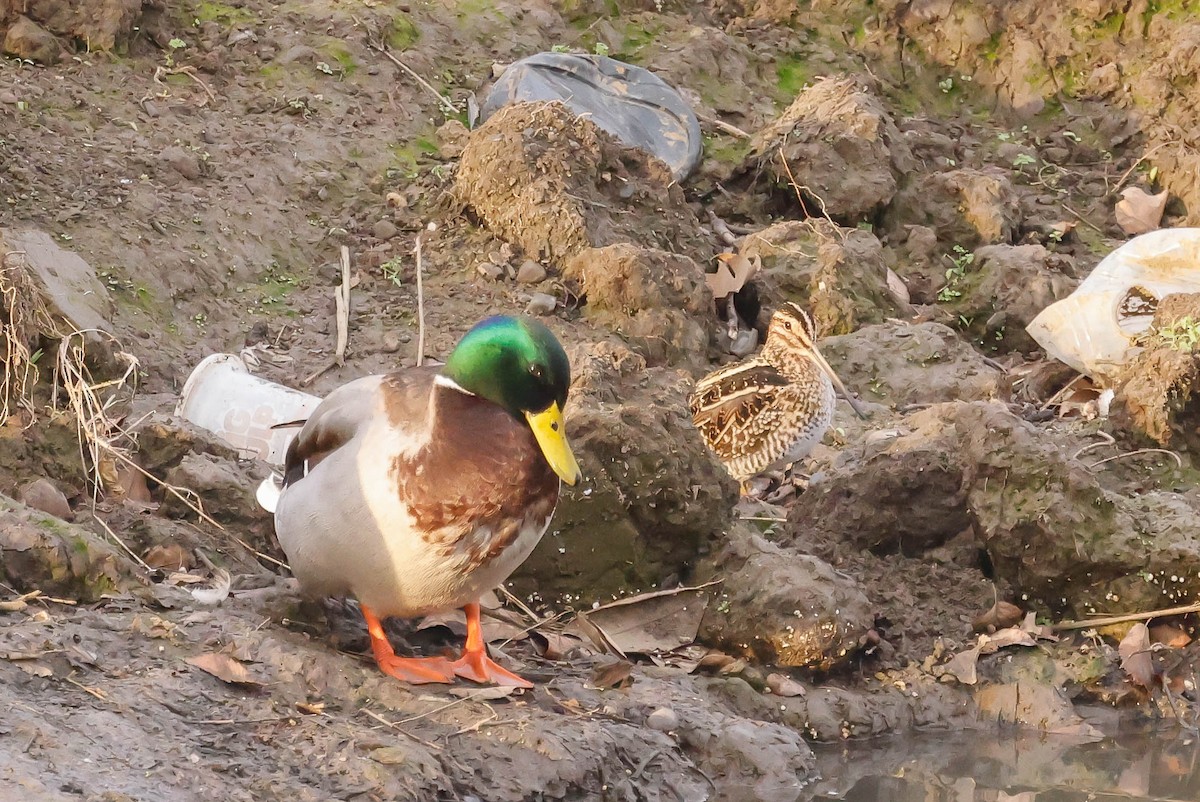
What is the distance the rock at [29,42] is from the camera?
28.1ft

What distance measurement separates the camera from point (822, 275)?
332 inches

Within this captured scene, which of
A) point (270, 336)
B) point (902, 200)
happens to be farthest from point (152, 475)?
point (902, 200)

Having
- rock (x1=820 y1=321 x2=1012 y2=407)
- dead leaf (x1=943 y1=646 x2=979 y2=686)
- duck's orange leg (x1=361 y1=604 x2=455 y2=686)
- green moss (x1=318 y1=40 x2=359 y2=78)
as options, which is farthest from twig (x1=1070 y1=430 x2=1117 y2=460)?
green moss (x1=318 y1=40 x2=359 y2=78)

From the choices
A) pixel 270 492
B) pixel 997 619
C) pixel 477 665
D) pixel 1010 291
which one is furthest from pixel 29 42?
pixel 997 619

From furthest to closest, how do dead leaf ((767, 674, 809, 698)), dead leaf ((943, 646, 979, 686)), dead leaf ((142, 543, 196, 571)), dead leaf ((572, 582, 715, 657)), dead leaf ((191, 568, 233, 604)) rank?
dead leaf ((943, 646, 979, 686)) < dead leaf ((572, 582, 715, 657)) < dead leaf ((767, 674, 809, 698)) < dead leaf ((142, 543, 196, 571)) < dead leaf ((191, 568, 233, 604))

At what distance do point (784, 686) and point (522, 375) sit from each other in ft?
5.59

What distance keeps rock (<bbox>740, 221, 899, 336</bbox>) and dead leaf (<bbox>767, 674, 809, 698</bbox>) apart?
3.37 m

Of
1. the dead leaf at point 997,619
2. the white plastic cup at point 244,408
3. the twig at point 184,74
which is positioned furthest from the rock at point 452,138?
the dead leaf at point 997,619

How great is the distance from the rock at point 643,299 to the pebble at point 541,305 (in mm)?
160

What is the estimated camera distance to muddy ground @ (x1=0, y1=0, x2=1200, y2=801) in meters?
4.29

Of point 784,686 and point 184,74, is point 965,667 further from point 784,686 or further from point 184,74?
point 184,74

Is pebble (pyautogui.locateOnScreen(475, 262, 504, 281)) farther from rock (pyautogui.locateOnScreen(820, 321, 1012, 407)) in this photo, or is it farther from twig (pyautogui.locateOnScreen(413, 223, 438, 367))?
rock (pyautogui.locateOnScreen(820, 321, 1012, 407))

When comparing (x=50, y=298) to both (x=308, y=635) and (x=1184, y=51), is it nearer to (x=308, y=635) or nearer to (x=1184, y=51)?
(x=308, y=635)

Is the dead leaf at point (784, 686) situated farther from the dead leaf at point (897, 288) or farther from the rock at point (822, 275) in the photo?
the dead leaf at point (897, 288)
